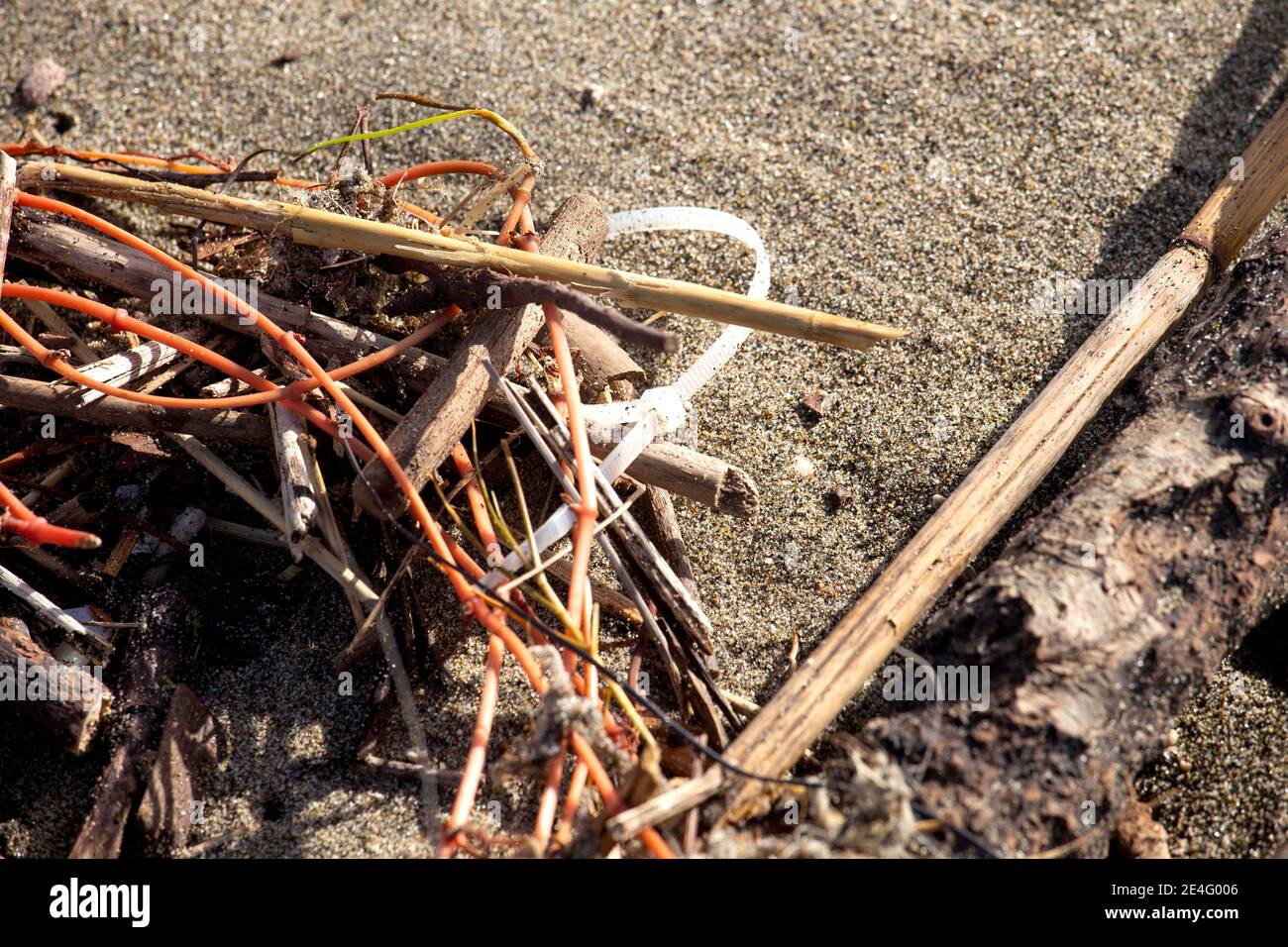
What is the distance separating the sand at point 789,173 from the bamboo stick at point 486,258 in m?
0.60

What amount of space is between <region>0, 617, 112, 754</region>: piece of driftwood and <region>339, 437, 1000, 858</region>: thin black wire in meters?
0.83

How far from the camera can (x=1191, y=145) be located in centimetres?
327

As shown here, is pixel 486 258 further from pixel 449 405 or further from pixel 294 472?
pixel 294 472

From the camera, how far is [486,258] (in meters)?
2.35

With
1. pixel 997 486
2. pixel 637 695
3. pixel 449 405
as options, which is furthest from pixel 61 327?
pixel 997 486

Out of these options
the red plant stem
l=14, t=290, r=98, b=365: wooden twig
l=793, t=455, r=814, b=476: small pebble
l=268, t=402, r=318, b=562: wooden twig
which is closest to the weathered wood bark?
the red plant stem

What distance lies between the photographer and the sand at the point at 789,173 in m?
2.40

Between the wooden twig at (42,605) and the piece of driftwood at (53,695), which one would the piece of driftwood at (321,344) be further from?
the piece of driftwood at (53,695)

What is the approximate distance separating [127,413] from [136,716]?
79cm

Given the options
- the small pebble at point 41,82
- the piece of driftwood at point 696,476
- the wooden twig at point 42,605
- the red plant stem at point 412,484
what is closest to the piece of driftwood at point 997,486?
the red plant stem at point 412,484

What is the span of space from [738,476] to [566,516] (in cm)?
47

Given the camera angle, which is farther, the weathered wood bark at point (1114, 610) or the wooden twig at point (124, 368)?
the wooden twig at point (124, 368)

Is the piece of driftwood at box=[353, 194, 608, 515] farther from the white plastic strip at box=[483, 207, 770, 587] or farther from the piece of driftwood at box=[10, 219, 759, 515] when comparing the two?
the white plastic strip at box=[483, 207, 770, 587]
